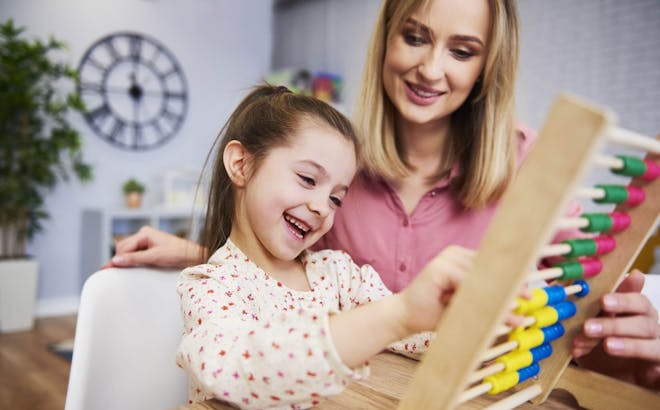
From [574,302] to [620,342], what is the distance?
0.09 metres

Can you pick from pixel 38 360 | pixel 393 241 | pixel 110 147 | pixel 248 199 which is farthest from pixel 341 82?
pixel 248 199

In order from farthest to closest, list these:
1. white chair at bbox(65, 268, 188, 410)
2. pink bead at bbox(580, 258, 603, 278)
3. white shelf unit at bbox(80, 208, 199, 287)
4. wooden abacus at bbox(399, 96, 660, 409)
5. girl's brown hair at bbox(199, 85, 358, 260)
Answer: white shelf unit at bbox(80, 208, 199, 287) < girl's brown hair at bbox(199, 85, 358, 260) < white chair at bbox(65, 268, 188, 410) < pink bead at bbox(580, 258, 603, 278) < wooden abacus at bbox(399, 96, 660, 409)

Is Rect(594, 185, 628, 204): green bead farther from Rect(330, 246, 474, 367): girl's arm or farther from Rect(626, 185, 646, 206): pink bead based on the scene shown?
Rect(330, 246, 474, 367): girl's arm

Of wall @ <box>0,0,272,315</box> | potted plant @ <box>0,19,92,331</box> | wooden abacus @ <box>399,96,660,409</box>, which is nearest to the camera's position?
wooden abacus @ <box>399,96,660,409</box>

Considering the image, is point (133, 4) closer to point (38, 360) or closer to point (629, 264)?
point (38, 360)

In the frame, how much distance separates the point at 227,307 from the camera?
83 centimetres

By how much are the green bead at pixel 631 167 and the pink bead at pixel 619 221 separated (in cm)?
8

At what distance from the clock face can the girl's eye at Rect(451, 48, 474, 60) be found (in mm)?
3998

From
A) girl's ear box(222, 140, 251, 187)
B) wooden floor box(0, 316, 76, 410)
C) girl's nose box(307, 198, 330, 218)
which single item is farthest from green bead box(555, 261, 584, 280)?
wooden floor box(0, 316, 76, 410)

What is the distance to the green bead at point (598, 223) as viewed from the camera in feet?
2.43

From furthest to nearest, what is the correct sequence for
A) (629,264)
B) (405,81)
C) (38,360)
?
(38,360) → (405,81) → (629,264)

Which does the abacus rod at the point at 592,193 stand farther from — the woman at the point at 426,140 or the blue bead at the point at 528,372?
the woman at the point at 426,140

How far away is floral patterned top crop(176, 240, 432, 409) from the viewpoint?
621mm

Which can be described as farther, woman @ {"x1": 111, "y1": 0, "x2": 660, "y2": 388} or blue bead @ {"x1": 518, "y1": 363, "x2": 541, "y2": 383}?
woman @ {"x1": 111, "y1": 0, "x2": 660, "y2": 388}
